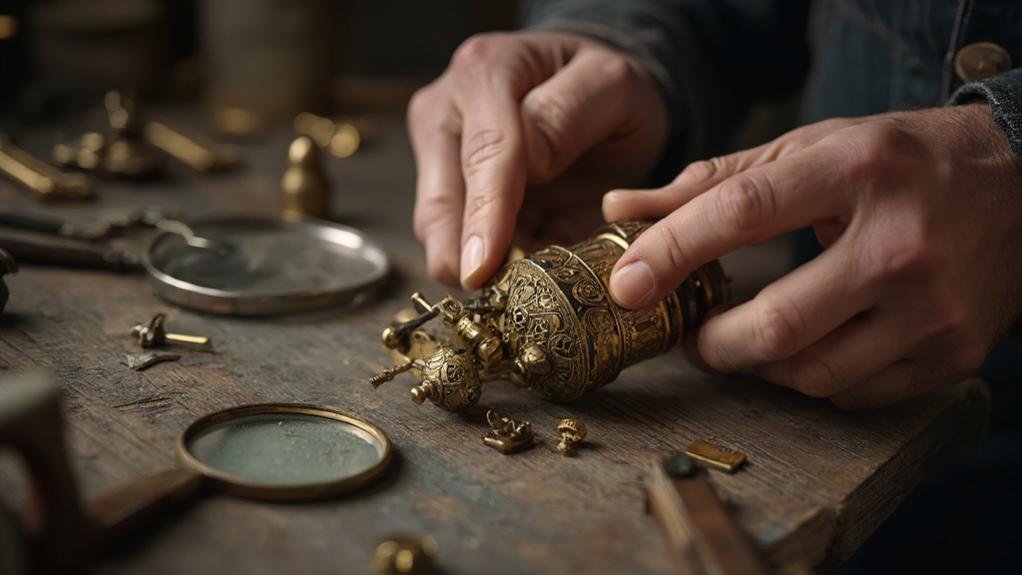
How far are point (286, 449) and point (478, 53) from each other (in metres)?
1.06

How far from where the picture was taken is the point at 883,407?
177 centimetres

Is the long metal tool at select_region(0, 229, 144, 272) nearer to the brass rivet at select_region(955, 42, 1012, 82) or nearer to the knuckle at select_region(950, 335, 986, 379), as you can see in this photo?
the knuckle at select_region(950, 335, 986, 379)

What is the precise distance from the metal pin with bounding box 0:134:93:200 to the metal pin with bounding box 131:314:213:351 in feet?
3.11

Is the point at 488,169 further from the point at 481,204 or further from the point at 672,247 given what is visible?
the point at 672,247

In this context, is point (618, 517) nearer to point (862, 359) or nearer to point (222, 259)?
point (862, 359)

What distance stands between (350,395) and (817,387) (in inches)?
29.9

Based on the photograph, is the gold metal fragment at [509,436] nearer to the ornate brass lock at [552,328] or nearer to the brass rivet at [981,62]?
the ornate brass lock at [552,328]

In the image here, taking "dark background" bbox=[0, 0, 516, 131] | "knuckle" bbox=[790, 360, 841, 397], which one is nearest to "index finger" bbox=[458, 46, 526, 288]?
"knuckle" bbox=[790, 360, 841, 397]

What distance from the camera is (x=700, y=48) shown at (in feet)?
8.66

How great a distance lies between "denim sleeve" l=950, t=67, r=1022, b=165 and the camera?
167 centimetres

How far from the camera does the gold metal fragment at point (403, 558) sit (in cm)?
119

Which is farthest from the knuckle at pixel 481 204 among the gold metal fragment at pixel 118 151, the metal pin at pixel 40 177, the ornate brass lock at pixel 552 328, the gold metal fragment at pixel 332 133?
the gold metal fragment at pixel 332 133

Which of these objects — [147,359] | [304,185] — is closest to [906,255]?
[147,359]

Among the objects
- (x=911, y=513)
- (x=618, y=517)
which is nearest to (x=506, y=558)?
(x=618, y=517)
